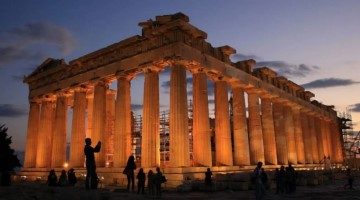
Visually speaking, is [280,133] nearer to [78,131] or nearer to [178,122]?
[178,122]

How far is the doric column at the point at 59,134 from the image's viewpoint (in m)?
39.4

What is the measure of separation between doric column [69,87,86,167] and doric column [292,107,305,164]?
90.9 feet

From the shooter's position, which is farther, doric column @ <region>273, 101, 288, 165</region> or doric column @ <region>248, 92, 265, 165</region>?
doric column @ <region>273, 101, 288, 165</region>

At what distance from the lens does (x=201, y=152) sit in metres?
30.7

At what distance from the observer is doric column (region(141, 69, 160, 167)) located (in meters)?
29.7

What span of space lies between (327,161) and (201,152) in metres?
29.9

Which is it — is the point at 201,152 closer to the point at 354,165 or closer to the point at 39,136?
the point at 39,136

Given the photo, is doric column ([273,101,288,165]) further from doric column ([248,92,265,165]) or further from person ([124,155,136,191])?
person ([124,155,136,191])

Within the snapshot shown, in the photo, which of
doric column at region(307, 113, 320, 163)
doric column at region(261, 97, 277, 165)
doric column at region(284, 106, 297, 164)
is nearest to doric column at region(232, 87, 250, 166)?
doric column at region(261, 97, 277, 165)

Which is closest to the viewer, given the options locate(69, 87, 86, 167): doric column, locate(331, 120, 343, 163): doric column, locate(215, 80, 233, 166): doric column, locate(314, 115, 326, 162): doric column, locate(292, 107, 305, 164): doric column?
locate(215, 80, 233, 166): doric column

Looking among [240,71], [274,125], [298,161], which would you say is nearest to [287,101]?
[274,125]

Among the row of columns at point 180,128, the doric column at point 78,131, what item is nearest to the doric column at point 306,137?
the row of columns at point 180,128

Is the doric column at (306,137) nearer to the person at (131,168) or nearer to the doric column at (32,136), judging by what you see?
the person at (131,168)

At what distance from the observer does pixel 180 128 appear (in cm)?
2875
